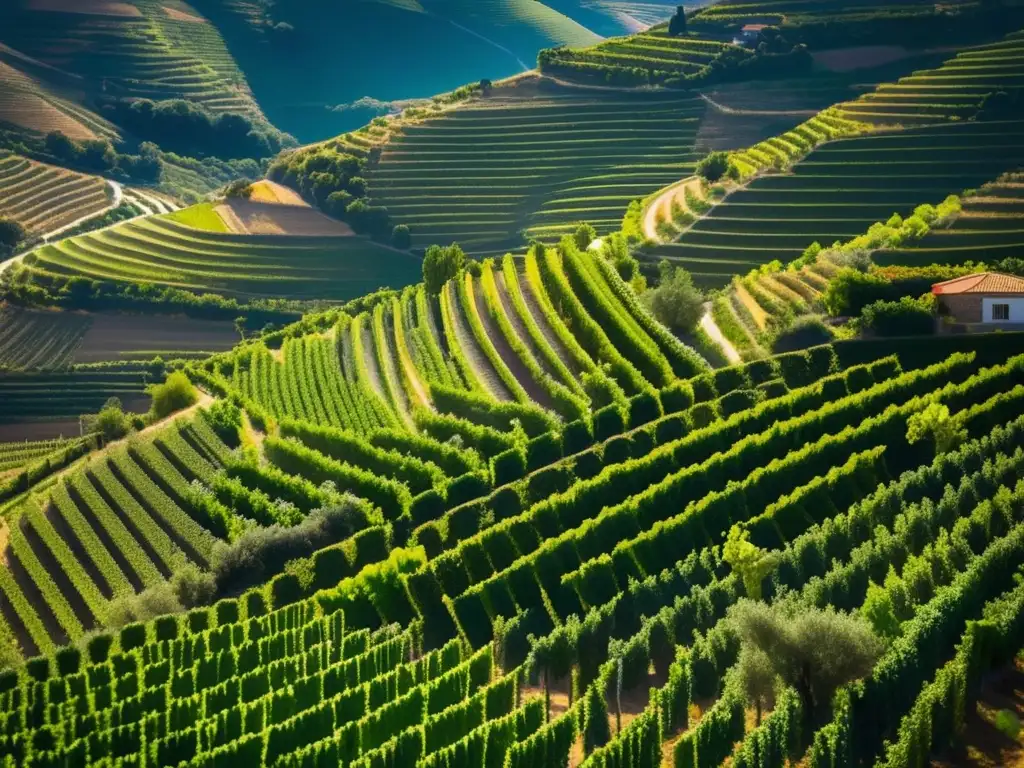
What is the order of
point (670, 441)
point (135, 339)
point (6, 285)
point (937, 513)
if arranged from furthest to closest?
point (6, 285), point (135, 339), point (670, 441), point (937, 513)

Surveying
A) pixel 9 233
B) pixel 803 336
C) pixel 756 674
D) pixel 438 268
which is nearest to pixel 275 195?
pixel 9 233

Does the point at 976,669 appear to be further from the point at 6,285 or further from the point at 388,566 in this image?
the point at 6,285

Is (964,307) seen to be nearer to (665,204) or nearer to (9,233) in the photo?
(665,204)

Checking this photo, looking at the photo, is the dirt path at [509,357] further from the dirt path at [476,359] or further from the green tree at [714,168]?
the green tree at [714,168]

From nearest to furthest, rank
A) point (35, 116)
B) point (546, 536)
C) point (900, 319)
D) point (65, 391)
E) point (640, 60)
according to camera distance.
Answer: point (546, 536) → point (900, 319) → point (65, 391) → point (640, 60) → point (35, 116)

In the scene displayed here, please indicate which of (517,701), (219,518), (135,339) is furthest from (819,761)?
(135,339)
